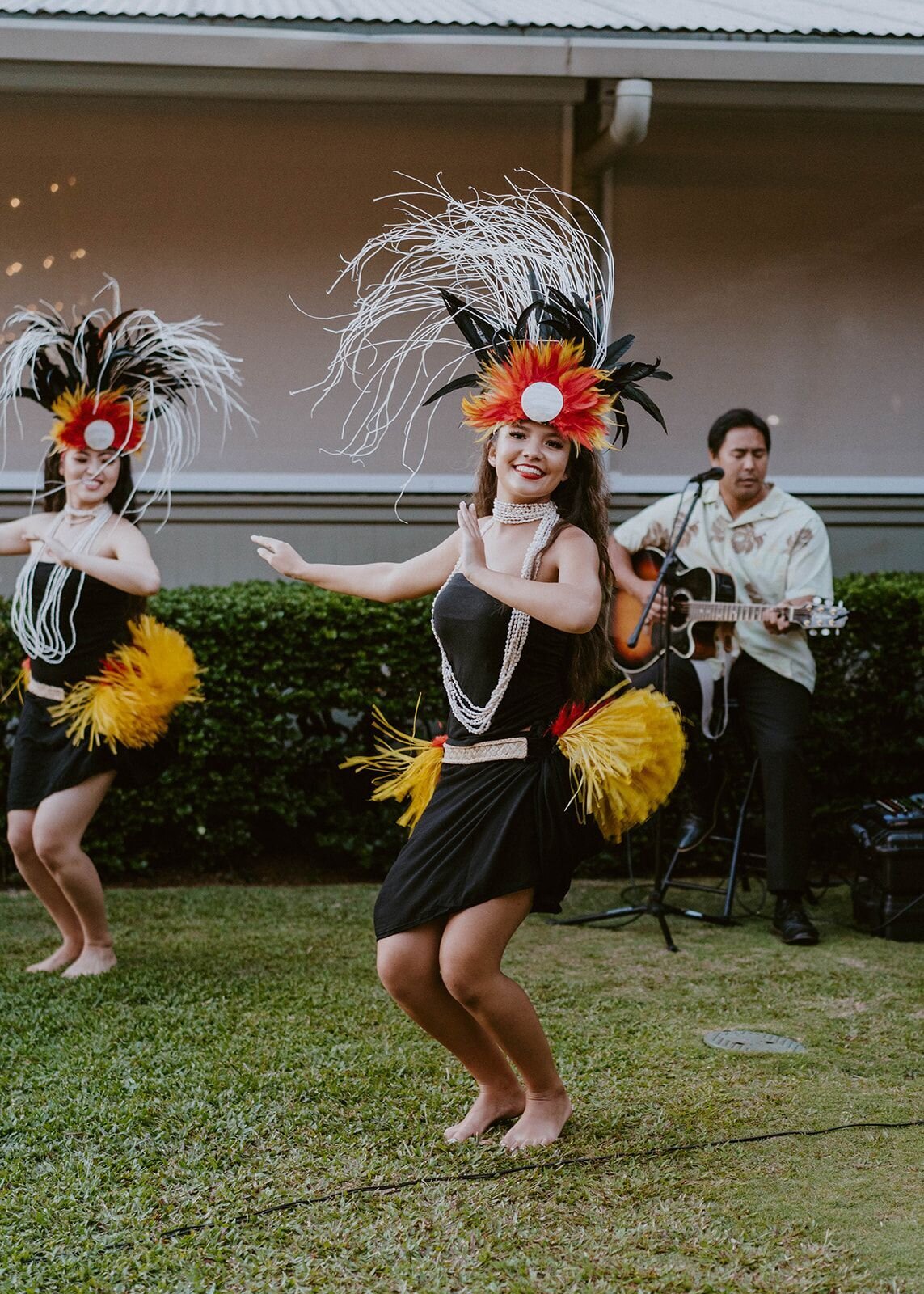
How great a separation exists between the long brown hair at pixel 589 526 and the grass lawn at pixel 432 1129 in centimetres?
118

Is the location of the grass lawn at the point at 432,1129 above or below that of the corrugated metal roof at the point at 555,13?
below

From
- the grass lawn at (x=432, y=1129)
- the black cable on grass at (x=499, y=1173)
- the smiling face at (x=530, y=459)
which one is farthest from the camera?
the smiling face at (x=530, y=459)

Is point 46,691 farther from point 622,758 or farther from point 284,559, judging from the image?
point 622,758

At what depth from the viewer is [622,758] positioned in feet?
11.0

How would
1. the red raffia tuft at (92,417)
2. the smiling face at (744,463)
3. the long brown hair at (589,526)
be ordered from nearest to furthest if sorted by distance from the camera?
the long brown hair at (589,526), the red raffia tuft at (92,417), the smiling face at (744,463)

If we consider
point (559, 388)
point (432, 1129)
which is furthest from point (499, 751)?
point (432, 1129)

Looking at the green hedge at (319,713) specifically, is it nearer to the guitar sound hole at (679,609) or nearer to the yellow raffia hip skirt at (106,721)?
the guitar sound hole at (679,609)

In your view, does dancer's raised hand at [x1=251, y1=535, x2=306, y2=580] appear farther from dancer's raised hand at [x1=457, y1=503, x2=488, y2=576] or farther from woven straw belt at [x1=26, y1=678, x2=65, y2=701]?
woven straw belt at [x1=26, y1=678, x2=65, y2=701]

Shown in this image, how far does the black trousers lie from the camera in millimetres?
5566

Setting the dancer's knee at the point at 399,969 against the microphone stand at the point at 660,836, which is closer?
the dancer's knee at the point at 399,969

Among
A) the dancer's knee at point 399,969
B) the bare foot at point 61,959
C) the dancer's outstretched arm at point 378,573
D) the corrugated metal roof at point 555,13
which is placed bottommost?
the bare foot at point 61,959

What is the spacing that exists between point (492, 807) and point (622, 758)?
0.35 metres

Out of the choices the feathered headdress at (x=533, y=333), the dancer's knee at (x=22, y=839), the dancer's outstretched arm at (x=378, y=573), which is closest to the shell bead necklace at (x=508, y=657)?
the dancer's outstretched arm at (x=378, y=573)

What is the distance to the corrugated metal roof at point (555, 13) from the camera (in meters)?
6.52
